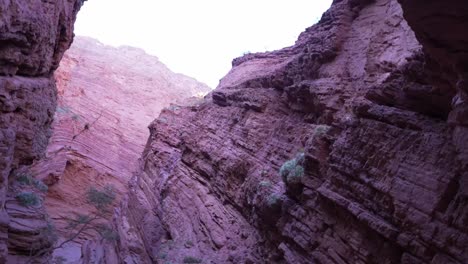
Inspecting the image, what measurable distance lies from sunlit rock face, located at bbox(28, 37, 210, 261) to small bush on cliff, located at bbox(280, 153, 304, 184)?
18.3m

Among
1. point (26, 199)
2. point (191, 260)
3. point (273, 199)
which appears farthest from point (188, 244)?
point (26, 199)

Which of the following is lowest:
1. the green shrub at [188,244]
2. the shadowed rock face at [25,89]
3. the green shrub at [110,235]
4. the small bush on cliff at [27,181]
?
the green shrub at [110,235]

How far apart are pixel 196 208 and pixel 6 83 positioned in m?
9.49

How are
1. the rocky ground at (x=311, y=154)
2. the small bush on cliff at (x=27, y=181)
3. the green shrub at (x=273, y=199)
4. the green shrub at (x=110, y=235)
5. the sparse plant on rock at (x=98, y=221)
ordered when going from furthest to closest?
1. the green shrub at (x=110, y=235)
2. the sparse plant on rock at (x=98, y=221)
3. the small bush on cliff at (x=27, y=181)
4. the green shrub at (x=273, y=199)
5. the rocky ground at (x=311, y=154)

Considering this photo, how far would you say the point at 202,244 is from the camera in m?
14.6

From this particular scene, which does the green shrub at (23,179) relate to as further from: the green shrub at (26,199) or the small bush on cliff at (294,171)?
the small bush on cliff at (294,171)

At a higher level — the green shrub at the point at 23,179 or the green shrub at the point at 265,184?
the green shrub at the point at 265,184

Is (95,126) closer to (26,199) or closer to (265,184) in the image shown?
(26,199)

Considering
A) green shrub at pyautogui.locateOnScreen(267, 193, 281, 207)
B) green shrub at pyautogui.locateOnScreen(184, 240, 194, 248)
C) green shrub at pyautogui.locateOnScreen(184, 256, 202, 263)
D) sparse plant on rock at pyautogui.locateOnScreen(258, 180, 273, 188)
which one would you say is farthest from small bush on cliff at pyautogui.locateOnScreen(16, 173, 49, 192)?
green shrub at pyautogui.locateOnScreen(267, 193, 281, 207)

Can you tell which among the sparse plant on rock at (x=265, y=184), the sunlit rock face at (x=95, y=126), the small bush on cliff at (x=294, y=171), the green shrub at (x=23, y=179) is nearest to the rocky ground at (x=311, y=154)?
the small bush on cliff at (x=294, y=171)

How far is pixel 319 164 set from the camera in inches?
401

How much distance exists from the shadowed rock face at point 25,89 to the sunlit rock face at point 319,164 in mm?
5353

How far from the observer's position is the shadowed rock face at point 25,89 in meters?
9.19

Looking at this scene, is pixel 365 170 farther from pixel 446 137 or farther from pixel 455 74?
pixel 455 74
